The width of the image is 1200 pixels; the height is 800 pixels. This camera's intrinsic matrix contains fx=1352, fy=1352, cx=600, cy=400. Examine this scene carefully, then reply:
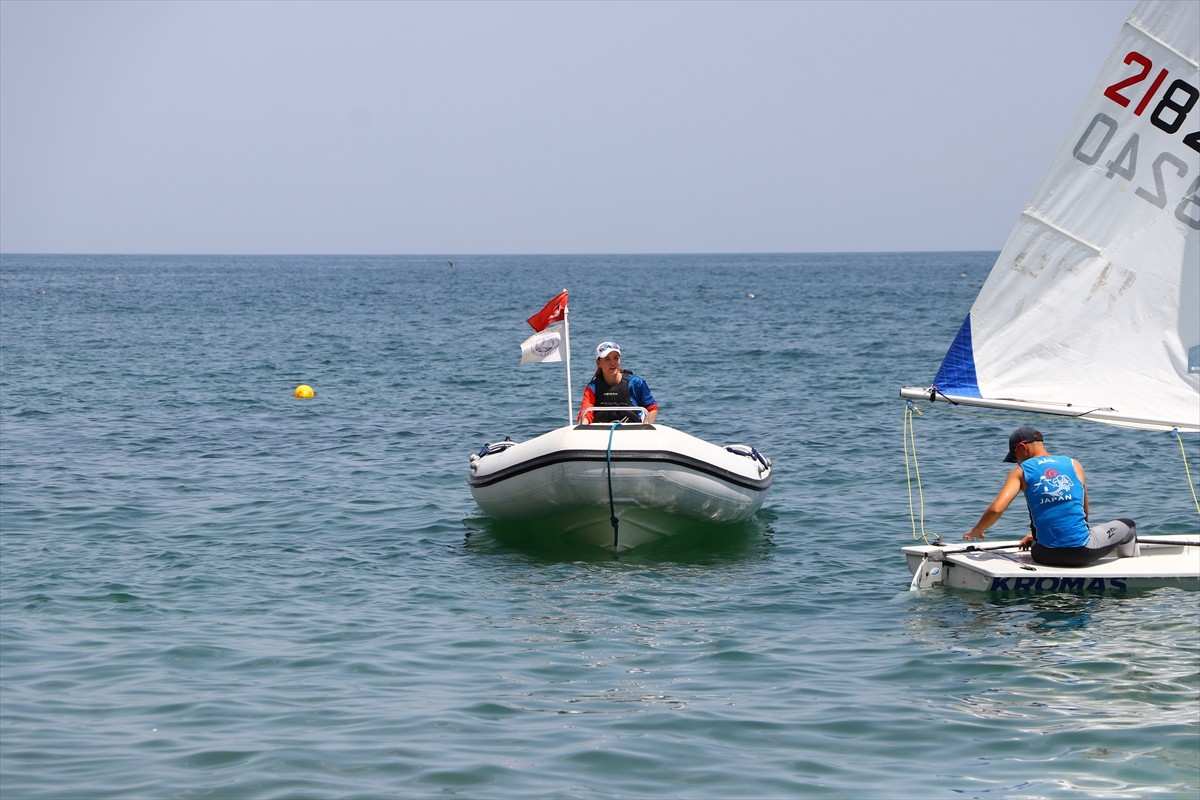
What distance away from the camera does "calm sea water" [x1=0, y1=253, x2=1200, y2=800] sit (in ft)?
26.6

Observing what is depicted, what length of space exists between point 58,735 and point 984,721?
19.7 feet

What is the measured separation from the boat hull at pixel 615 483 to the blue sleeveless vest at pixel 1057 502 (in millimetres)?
3675

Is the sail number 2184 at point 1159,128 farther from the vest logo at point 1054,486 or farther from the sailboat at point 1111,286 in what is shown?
the vest logo at point 1054,486

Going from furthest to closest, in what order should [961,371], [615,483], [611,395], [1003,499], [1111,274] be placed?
1. [611,395]
2. [615,483]
3. [961,371]
4. [1003,499]
5. [1111,274]

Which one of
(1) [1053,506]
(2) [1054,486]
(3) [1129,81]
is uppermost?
(3) [1129,81]

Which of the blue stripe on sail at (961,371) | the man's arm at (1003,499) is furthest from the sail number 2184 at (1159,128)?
the man's arm at (1003,499)

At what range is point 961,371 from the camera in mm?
11430

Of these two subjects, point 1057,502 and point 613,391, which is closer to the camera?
Answer: point 1057,502

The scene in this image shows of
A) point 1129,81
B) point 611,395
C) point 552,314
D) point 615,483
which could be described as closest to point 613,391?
point 611,395

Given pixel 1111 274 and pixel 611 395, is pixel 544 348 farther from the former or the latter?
pixel 1111 274

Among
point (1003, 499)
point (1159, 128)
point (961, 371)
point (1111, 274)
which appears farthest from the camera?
point (961, 371)

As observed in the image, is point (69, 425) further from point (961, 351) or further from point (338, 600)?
point (961, 351)

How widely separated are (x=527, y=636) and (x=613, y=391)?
461cm

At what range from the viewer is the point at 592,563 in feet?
45.1
